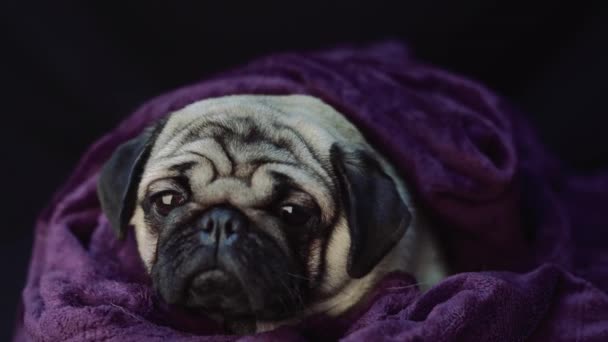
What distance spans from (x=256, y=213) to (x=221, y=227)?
0.41ft

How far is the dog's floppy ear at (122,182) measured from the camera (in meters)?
2.35

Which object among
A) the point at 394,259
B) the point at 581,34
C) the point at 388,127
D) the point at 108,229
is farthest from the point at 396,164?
the point at 581,34

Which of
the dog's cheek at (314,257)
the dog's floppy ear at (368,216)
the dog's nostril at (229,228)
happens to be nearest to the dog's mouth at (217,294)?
the dog's nostril at (229,228)

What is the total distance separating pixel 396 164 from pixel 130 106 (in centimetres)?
171

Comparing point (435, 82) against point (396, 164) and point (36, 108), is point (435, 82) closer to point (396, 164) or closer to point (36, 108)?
point (396, 164)

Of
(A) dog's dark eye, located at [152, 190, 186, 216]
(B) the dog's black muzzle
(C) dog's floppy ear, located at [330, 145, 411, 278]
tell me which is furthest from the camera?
(A) dog's dark eye, located at [152, 190, 186, 216]

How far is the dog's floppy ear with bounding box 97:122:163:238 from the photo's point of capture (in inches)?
92.4

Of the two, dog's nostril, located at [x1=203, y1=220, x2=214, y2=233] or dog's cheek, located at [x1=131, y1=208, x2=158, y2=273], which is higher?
dog's nostril, located at [x1=203, y1=220, x2=214, y2=233]

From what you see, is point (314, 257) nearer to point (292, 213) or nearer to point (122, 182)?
point (292, 213)

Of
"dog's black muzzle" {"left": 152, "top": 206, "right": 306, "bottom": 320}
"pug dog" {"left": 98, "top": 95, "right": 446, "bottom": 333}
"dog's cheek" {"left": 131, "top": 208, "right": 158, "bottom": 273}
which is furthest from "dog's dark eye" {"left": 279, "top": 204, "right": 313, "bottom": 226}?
"dog's cheek" {"left": 131, "top": 208, "right": 158, "bottom": 273}

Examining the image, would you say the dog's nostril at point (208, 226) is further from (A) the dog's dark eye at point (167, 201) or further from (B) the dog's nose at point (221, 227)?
(A) the dog's dark eye at point (167, 201)

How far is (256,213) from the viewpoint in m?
2.17

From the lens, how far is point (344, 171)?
224 cm

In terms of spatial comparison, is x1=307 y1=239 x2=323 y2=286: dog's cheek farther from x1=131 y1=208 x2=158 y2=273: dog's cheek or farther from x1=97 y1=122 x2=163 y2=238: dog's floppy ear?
x1=97 y1=122 x2=163 y2=238: dog's floppy ear
